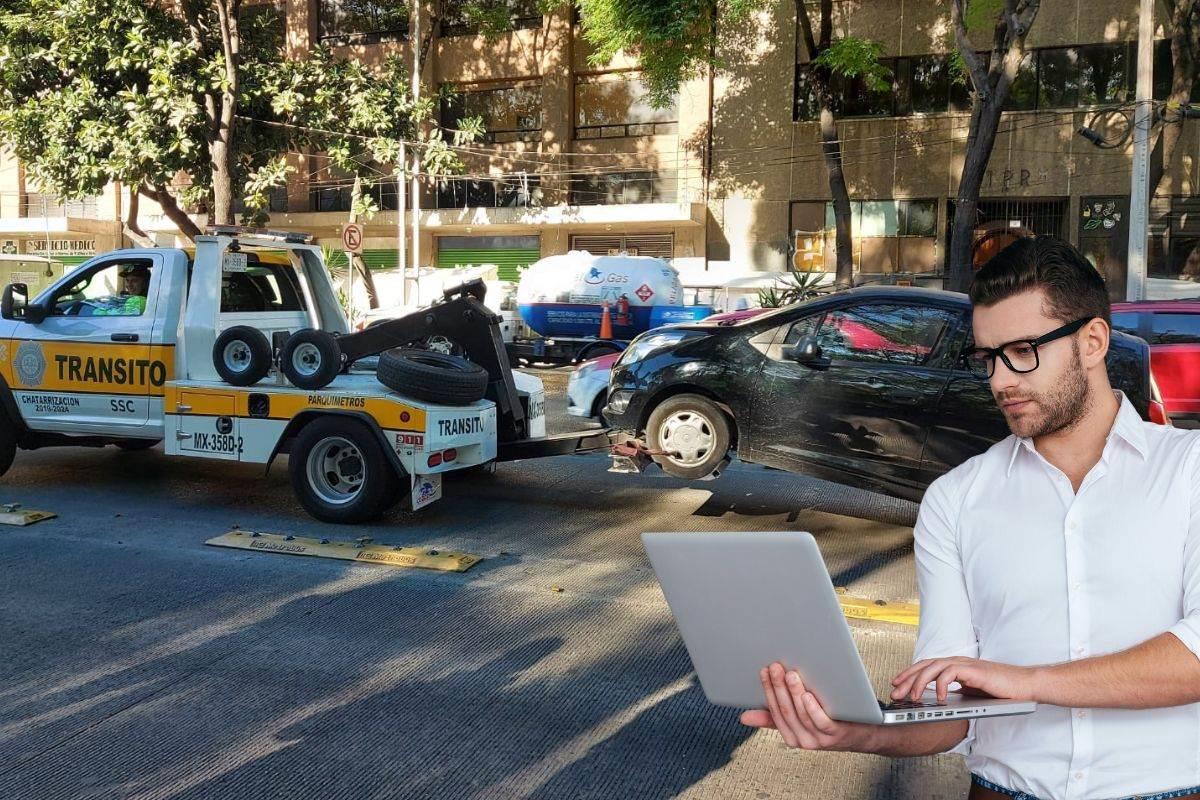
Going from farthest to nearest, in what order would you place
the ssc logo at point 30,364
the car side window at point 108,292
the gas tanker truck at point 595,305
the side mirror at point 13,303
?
the gas tanker truck at point 595,305 → the ssc logo at point 30,364 → the car side window at point 108,292 → the side mirror at point 13,303

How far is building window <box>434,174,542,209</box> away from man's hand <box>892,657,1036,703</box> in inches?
1241

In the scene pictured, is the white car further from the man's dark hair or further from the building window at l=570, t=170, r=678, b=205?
the building window at l=570, t=170, r=678, b=205

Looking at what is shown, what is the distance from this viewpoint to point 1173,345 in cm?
912

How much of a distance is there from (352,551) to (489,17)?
27715 millimetres

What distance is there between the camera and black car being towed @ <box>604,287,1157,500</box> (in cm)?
680

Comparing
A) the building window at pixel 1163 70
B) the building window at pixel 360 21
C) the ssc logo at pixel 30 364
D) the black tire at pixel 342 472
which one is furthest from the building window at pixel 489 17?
the black tire at pixel 342 472

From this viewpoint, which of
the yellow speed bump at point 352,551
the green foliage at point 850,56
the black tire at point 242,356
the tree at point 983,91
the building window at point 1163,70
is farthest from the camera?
the building window at point 1163,70

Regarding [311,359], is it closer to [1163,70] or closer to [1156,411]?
[1156,411]

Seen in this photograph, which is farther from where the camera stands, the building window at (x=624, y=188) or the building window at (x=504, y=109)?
the building window at (x=504, y=109)

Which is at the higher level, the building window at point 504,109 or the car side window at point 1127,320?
the building window at point 504,109

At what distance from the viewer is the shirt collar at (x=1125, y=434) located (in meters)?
1.84

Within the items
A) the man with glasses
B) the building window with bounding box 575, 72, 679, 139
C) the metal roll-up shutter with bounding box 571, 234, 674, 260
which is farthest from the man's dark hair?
the building window with bounding box 575, 72, 679, 139

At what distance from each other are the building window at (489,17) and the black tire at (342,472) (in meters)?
26.1

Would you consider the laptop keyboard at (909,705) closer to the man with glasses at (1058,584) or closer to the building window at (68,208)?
the man with glasses at (1058,584)
